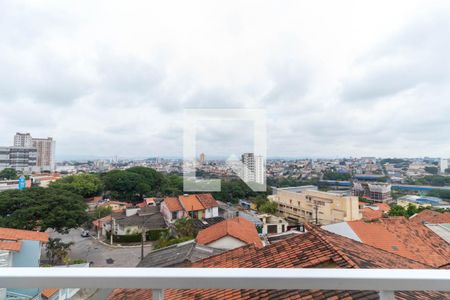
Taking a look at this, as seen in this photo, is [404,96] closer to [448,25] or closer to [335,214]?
[448,25]

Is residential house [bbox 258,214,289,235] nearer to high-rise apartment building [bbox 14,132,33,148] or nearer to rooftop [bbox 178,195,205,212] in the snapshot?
rooftop [bbox 178,195,205,212]

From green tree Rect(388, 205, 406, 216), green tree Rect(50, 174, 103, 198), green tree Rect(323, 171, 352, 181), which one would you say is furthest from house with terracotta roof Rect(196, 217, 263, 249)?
green tree Rect(388, 205, 406, 216)

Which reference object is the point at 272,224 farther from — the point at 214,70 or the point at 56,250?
the point at 56,250

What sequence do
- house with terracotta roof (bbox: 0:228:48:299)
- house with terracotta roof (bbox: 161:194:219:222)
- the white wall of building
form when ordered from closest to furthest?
house with terracotta roof (bbox: 0:228:48:299)
house with terracotta roof (bbox: 161:194:219:222)
the white wall of building

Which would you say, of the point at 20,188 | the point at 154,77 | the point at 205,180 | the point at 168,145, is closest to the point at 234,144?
the point at 205,180

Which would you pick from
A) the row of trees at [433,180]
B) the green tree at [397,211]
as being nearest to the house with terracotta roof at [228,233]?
the green tree at [397,211]

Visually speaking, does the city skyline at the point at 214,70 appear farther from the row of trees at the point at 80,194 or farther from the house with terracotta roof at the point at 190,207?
the house with terracotta roof at the point at 190,207

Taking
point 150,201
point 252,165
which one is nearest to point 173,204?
point 150,201
